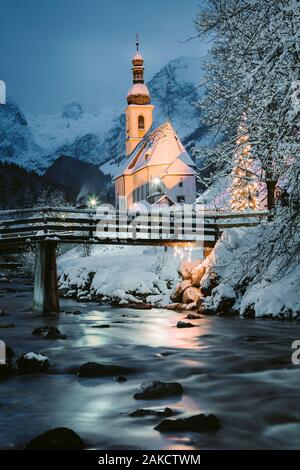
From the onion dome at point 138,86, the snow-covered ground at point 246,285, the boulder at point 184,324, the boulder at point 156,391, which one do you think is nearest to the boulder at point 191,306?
the snow-covered ground at point 246,285

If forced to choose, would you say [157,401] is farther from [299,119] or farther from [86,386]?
[299,119]

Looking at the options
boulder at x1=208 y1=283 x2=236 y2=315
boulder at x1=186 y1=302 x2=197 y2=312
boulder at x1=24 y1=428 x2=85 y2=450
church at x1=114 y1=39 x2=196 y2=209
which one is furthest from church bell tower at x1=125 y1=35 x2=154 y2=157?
boulder at x1=24 y1=428 x2=85 y2=450

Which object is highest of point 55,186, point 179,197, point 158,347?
point 55,186

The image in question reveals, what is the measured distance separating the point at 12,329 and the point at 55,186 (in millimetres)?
115878

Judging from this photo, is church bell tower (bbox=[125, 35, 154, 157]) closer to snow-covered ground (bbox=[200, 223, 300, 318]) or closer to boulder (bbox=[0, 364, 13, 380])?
snow-covered ground (bbox=[200, 223, 300, 318])

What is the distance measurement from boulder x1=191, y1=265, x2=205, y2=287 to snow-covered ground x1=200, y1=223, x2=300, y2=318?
0.97 ft

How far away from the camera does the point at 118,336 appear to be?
647 inches

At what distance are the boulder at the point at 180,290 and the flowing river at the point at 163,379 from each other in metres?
4.48

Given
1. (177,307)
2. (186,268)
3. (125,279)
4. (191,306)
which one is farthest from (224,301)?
(125,279)

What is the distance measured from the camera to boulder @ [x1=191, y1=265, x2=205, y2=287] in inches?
915

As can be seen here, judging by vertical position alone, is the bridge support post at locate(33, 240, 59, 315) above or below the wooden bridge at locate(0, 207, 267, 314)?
below

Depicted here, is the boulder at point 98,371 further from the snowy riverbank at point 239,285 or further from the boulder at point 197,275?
the boulder at point 197,275

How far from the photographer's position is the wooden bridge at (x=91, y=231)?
21.3 meters

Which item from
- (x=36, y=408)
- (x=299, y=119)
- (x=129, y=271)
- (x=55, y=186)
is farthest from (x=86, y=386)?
(x=55, y=186)
